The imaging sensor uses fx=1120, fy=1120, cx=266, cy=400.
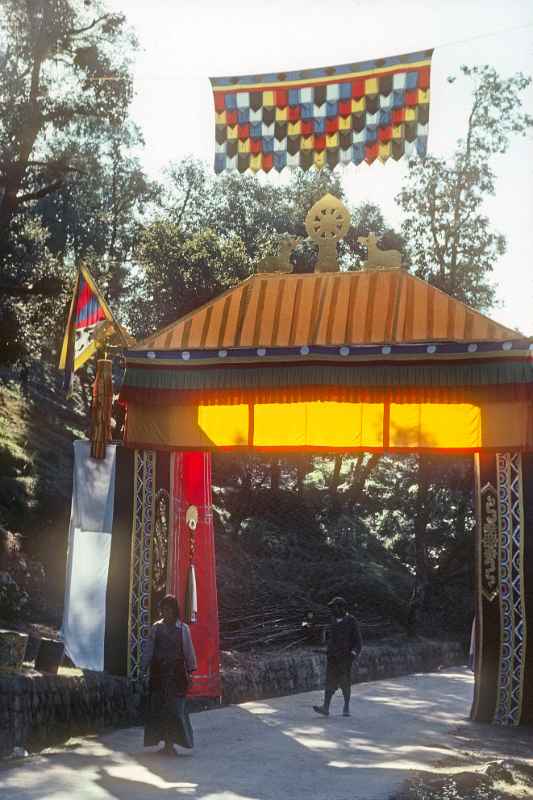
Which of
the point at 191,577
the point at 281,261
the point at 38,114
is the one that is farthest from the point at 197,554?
the point at 38,114

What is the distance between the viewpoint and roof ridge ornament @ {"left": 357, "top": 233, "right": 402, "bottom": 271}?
14992mm

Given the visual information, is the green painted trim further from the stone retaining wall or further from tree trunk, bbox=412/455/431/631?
tree trunk, bbox=412/455/431/631

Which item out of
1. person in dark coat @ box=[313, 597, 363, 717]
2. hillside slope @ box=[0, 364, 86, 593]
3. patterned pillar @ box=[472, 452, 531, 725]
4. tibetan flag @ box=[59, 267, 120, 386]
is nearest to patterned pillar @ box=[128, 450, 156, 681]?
tibetan flag @ box=[59, 267, 120, 386]

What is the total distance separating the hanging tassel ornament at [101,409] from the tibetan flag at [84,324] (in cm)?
46

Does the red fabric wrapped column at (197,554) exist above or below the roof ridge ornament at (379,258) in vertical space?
below

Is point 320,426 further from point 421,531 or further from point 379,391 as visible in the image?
point 421,531

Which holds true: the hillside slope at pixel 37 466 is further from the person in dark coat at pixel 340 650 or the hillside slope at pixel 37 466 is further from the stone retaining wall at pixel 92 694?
the person in dark coat at pixel 340 650

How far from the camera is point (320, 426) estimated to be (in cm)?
1518

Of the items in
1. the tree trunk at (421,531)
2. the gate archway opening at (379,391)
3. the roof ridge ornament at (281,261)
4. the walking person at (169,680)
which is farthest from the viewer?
the tree trunk at (421,531)

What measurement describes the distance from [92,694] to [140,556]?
2.23m

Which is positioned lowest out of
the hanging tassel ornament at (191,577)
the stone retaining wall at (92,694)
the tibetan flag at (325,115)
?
the stone retaining wall at (92,694)

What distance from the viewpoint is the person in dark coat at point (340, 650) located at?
49.9 ft

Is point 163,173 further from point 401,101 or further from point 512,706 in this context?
point 512,706

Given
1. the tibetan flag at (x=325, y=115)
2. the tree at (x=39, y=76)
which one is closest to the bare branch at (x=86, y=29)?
the tree at (x=39, y=76)
